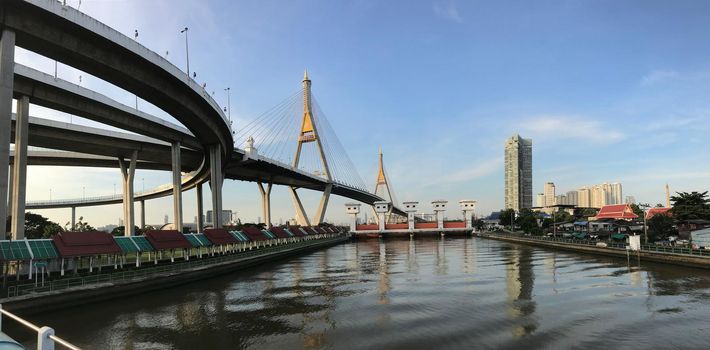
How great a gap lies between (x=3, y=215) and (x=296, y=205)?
4028 inches

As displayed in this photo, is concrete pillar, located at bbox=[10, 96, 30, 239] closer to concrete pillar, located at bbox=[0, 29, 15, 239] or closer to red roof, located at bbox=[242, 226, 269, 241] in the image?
concrete pillar, located at bbox=[0, 29, 15, 239]

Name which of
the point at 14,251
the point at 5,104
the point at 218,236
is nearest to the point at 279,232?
the point at 218,236

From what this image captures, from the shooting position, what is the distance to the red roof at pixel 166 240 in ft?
146

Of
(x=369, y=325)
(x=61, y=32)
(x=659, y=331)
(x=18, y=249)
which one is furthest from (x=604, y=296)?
(x=61, y=32)

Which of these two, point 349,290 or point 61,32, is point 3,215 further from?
point 349,290

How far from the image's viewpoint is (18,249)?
30.2 metres

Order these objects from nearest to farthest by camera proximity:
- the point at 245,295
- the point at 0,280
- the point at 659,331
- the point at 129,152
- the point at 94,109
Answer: the point at 659,331 < the point at 0,280 < the point at 245,295 < the point at 94,109 < the point at 129,152

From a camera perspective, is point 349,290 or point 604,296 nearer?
point 604,296

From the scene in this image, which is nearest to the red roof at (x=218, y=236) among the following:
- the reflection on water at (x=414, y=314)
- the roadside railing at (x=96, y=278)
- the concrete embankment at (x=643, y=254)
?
the roadside railing at (x=96, y=278)

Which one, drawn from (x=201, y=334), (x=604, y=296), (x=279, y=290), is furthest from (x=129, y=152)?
(x=604, y=296)

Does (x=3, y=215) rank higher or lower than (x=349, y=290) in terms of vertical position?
higher

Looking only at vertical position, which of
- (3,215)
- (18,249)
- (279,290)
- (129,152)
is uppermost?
(129,152)

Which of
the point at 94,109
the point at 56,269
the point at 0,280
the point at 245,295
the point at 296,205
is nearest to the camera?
the point at 0,280

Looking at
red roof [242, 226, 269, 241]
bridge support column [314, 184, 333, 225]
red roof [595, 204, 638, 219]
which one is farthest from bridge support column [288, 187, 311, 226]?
red roof [595, 204, 638, 219]
